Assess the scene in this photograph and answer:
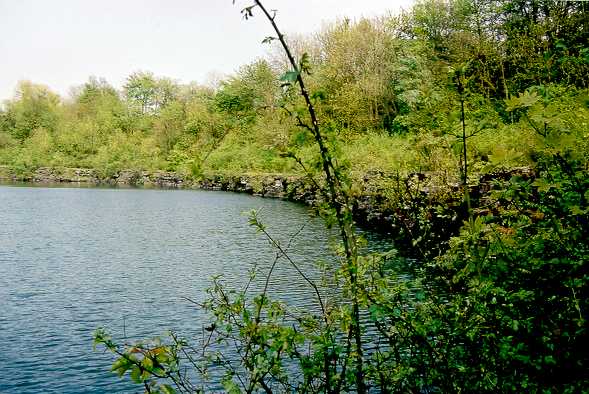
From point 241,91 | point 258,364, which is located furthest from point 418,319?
point 241,91

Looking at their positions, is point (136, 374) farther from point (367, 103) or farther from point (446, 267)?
point (367, 103)

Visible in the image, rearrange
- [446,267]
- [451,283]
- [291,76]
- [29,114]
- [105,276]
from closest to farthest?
1. [291,76]
2. [451,283]
3. [446,267]
4. [105,276]
5. [29,114]

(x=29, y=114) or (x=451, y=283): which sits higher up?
(x=29, y=114)

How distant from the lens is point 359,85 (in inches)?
1394

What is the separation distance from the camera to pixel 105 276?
14.3 m

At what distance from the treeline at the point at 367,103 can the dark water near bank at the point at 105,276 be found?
2864 millimetres

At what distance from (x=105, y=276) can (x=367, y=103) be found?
25275 millimetres

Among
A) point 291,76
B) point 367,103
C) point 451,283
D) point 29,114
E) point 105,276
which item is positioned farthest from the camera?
point 29,114

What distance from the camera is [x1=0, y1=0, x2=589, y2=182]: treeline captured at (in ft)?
10.6

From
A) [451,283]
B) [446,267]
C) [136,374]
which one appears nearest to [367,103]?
[446,267]

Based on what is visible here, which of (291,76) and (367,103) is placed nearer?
(291,76)

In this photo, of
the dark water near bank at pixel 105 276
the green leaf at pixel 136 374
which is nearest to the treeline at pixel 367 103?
the green leaf at pixel 136 374

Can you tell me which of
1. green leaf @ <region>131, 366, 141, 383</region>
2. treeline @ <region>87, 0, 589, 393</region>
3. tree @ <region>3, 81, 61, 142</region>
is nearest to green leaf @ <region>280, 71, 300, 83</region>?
treeline @ <region>87, 0, 589, 393</region>

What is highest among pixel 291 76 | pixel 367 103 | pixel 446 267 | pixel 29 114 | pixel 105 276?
pixel 29 114
